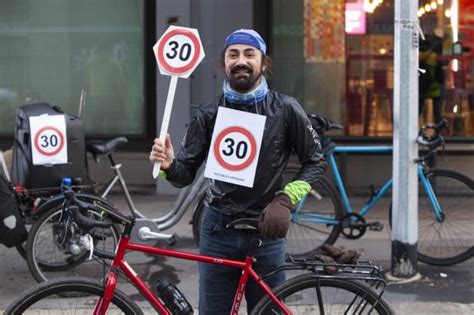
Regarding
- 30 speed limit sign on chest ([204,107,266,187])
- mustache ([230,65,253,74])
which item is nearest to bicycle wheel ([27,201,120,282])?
30 speed limit sign on chest ([204,107,266,187])

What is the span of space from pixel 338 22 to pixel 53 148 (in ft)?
16.4

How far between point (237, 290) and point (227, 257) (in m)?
0.18

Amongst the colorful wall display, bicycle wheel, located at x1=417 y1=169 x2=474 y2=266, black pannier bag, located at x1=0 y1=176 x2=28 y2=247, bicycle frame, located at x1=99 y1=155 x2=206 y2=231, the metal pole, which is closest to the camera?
black pannier bag, located at x1=0 y1=176 x2=28 y2=247

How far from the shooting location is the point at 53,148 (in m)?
5.75

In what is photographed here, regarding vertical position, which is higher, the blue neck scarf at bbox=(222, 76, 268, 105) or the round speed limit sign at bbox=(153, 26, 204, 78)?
the round speed limit sign at bbox=(153, 26, 204, 78)

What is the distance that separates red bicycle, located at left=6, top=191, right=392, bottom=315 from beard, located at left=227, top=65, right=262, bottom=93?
64 cm

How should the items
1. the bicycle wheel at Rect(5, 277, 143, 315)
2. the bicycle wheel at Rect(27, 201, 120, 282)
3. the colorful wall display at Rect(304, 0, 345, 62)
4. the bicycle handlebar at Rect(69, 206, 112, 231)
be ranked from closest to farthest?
the bicycle wheel at Rect(5, 277, 143, 315) → the bicycle handlebar at Rect(69, 206, 112, 231) → the bicycle wheel at Rect(27, 201, 120, 282) → the colorful wall display at Rect(304, 0, 345, 62)

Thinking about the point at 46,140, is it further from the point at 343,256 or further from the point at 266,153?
the point at 343,256

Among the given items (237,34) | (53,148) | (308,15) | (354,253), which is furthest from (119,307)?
(308,15)

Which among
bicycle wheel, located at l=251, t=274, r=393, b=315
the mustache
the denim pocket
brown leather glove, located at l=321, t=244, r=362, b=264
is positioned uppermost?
the mustache

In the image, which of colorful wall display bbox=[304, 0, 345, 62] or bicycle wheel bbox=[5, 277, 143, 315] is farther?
colorful wall display bbox=[304, 0, 345, 62]

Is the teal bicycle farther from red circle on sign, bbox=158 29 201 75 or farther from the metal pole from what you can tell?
red circle on sign, bbox=158 29 201 75

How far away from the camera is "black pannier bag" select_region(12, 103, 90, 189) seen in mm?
5785

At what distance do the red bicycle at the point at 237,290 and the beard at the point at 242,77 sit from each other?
2.08 ft
